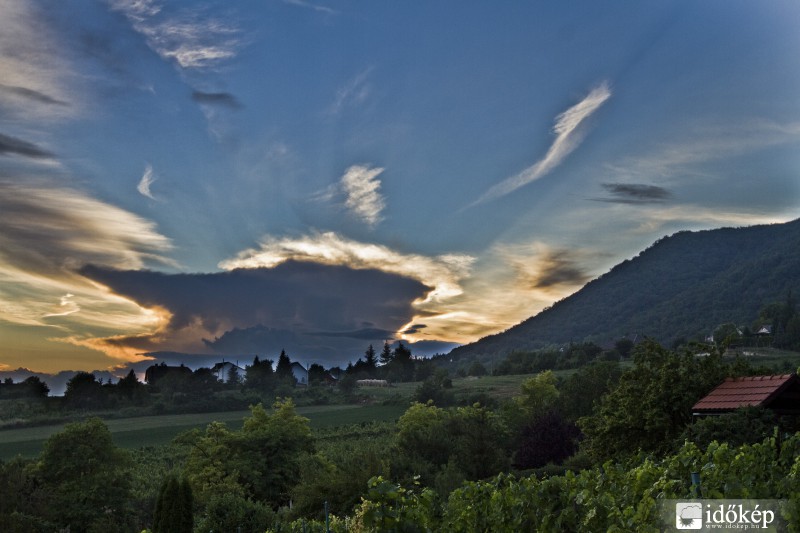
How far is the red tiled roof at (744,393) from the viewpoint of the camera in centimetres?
2138

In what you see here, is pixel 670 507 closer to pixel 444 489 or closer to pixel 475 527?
pixel 475 527

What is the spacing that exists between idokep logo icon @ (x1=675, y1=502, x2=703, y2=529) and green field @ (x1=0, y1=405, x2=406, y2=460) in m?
80.8

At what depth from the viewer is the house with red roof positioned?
2138 centimetres

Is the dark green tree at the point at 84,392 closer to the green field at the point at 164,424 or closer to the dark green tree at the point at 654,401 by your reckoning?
the green field at the point at 164,424

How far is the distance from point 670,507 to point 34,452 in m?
88.9

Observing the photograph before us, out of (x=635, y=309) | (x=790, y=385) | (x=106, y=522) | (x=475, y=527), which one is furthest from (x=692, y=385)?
(x=635, y=309)

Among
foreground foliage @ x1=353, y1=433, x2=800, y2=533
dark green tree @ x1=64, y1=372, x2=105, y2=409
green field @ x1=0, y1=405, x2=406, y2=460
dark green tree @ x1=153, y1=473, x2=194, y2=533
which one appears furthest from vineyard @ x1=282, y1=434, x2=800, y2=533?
dark green tree @ x1=64, y1=372, x2=105, y2=409

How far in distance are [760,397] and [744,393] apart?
1098 millimetres

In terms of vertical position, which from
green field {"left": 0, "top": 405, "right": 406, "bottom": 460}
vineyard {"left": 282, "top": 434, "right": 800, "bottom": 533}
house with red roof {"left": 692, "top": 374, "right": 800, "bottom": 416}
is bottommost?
green field {"left": 0, "top": 405, "right": 406, "bottom": 460}

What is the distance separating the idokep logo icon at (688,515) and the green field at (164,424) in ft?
265

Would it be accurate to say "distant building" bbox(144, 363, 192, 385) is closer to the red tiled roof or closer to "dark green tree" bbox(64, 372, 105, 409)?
"dark green tree" bbox(64, 372, 105, 409)

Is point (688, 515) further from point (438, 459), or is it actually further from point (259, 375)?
point (259, 375)

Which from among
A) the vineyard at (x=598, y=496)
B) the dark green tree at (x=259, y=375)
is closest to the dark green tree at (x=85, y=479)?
the vineyard at (x=598, y=496)

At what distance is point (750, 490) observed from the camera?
5.51 metres
